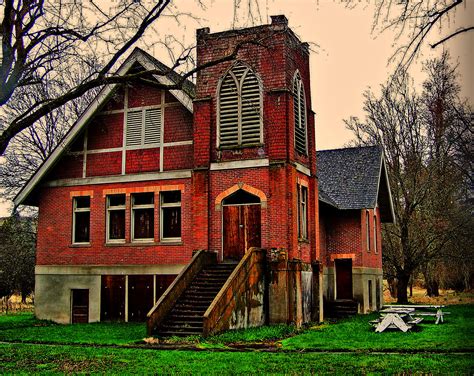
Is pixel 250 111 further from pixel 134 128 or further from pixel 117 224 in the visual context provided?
pixel 117 224

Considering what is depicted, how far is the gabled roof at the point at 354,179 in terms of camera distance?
2914 centimetres

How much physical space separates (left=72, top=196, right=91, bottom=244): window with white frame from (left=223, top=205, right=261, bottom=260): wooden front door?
643 cm

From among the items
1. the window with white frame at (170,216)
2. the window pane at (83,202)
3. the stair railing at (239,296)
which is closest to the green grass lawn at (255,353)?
the stair railing at (239,296)

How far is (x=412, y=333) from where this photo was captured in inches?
693

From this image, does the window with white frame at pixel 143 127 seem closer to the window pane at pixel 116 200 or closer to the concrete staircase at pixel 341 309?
the window pane at pixel 116 200

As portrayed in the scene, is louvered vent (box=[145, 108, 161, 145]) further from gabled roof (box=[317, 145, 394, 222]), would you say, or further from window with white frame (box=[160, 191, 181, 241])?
gabled roof (box=[317, 145, 394, 222])

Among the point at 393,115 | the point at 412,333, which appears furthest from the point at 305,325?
the point at 393,115

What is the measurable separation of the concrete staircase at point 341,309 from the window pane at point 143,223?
9.49 meters

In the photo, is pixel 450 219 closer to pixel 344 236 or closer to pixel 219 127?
pixel 344 236

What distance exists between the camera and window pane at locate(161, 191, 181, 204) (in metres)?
23.5

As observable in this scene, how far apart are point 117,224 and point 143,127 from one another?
401cm

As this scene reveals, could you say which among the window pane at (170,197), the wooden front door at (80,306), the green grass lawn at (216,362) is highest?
the window pane at (170,197)

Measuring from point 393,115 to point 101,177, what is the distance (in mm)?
20127

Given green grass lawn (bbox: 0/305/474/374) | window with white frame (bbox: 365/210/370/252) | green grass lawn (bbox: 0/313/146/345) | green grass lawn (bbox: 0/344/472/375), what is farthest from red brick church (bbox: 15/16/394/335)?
green grass lawn (bbox: 0/344/472/375)
